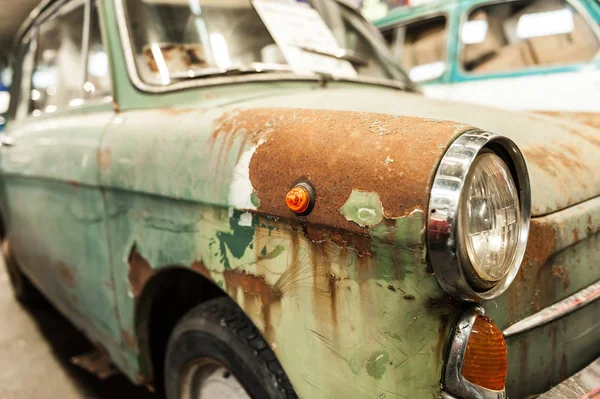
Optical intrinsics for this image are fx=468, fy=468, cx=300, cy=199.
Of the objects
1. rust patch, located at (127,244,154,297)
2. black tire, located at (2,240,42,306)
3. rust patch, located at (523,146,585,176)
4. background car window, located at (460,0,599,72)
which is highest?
background car window, located at (460,0,599,72)

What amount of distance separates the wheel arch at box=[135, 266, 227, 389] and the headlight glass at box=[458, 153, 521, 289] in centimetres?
89

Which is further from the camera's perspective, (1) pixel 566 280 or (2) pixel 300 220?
(1) pixel 566 280

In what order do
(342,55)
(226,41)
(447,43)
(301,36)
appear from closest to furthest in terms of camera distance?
(226,41) → (301,36) → (342,55) → (447,43)

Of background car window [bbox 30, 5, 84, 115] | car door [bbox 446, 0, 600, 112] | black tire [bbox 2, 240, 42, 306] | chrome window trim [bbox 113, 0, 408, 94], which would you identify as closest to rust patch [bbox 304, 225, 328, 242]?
chrome window trim [bbox 113, 0, 408, 94]

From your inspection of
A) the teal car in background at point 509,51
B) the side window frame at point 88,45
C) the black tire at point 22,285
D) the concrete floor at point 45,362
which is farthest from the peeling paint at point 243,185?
the teal car in background at point 509,51

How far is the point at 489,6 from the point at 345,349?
160 inches

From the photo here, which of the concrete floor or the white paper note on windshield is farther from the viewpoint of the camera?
the concrete floor

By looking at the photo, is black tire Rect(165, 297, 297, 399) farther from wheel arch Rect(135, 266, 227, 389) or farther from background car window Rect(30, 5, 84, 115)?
background car window Rect(30, 5, 84, 115)

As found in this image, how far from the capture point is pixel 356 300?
3.01 feet

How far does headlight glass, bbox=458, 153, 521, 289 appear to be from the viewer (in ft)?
2.77

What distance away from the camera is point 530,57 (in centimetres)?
394

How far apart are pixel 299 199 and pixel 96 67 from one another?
4.87ft

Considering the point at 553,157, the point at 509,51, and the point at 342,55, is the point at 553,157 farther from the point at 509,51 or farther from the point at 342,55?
the point at 509,51

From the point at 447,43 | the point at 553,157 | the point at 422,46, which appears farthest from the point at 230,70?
the point at 422,46
